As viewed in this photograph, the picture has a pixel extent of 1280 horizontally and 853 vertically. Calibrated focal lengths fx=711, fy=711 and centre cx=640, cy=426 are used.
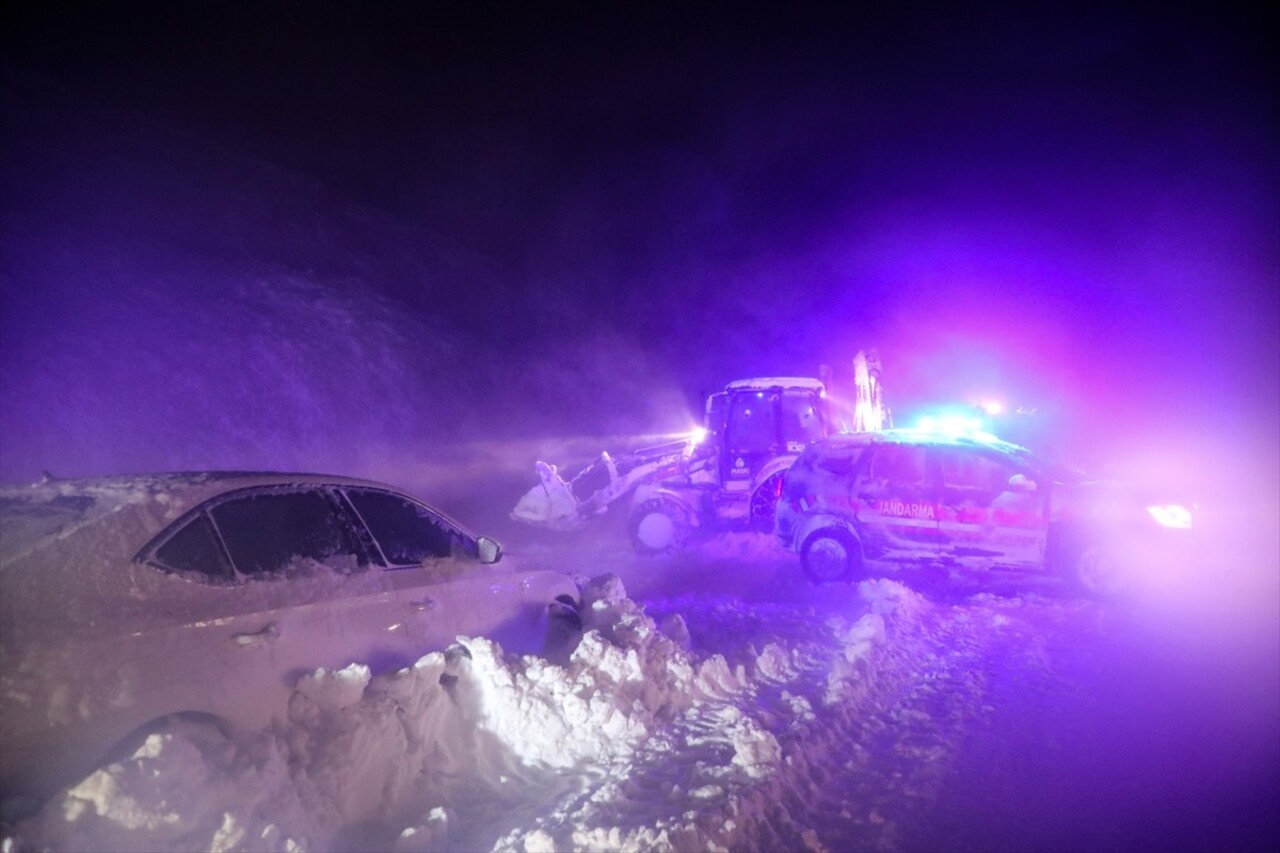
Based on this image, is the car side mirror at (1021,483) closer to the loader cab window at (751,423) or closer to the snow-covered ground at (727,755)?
the snow-covered ground at (727,755)

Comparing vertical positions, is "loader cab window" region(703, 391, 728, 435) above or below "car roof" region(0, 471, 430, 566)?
above

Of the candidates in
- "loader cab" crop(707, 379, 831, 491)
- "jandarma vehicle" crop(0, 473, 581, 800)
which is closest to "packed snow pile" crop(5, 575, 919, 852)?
"jandarma vehicle" crop(0, 473, 581, 800)

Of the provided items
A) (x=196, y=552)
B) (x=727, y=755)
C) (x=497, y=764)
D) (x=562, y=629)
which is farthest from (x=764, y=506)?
(x=196, y=552)

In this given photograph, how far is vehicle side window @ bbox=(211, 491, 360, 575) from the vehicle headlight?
8023 millimetres

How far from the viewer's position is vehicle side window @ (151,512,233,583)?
122 inches

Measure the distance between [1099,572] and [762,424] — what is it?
5.23 meters

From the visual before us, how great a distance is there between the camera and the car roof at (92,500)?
290cm

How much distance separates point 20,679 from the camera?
2.52m

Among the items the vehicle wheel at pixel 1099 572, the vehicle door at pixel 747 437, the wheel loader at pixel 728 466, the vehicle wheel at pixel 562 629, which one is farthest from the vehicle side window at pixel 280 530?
the vehicle door at pixel 747 437

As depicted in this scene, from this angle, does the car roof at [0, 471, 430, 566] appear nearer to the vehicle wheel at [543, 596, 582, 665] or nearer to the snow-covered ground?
the snow-covered ground

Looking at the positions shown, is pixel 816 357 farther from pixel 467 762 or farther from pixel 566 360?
pixel 467 762

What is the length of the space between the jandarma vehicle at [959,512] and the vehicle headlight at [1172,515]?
11mm

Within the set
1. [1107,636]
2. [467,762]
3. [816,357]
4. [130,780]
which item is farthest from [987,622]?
[816,357]

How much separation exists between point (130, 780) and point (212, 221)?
19.8m
